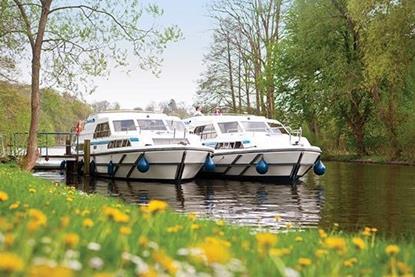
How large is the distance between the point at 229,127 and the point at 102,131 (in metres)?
6.08

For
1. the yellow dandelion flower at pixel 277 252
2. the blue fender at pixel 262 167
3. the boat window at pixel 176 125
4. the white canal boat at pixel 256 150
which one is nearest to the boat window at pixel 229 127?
the white canal boat at pixel 256 150

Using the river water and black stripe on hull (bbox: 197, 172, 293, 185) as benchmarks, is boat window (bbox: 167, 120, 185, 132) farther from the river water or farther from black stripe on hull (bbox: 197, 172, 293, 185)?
the river water

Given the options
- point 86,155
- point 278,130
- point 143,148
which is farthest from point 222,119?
point 86,155

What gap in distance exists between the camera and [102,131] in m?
29.1

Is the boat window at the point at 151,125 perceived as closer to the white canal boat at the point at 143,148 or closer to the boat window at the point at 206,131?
the white canal boat at the point at 143,148

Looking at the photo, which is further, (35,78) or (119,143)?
(119,143)

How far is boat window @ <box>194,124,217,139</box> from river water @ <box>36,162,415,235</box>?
3.61 m

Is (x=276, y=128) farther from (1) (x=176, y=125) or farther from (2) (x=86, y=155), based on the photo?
(2) (x=86, y=155)

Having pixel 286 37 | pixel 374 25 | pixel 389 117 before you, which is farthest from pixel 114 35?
pixel 286 37

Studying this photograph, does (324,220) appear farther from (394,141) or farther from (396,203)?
(394,141)

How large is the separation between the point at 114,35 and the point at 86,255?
65.9 ft

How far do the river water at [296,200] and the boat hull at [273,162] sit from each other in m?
0.74

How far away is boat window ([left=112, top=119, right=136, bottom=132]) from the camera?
2784 cm

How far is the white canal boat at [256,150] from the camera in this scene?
85.0ft
